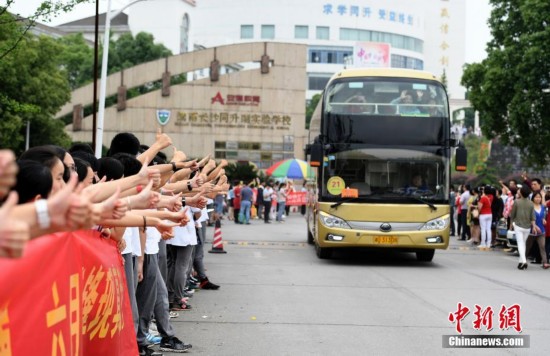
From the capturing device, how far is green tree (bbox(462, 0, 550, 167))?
3138 centimetres

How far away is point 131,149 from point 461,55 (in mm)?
140783

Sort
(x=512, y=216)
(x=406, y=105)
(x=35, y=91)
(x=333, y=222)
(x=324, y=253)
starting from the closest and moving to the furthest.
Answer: (x=333, y=222)
(x=406, y=105)
(x=512, y=216)
(x=324, y=253)
(x=35, y=91)

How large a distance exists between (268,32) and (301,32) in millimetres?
4426

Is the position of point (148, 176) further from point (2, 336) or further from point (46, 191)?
point (2, 336)

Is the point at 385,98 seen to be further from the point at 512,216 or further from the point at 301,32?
the point at 301,32

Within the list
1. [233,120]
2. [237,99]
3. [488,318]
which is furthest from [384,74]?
[237,99]

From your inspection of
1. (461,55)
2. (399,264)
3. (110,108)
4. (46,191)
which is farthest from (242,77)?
(461,55)

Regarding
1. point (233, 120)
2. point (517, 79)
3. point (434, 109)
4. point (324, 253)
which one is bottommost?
point (324, 253)

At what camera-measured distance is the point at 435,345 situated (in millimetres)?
8406

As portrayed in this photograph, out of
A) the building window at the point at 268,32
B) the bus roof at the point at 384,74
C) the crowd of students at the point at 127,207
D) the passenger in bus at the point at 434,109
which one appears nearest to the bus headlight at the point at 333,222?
the passenger in bus at the point at 434,109

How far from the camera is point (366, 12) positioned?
111m

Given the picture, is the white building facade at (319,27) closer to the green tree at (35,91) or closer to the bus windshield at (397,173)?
the green tree at (35,91)

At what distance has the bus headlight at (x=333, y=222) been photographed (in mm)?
16734

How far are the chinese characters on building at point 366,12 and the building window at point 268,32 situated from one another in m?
7.24
